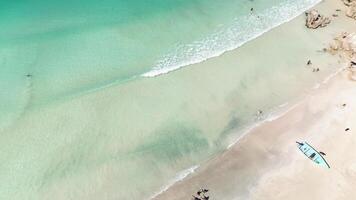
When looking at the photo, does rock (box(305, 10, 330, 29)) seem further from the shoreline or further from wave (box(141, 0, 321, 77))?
the shoreline

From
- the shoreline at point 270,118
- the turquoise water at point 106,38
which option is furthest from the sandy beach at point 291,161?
the turquoise water at point 106,38

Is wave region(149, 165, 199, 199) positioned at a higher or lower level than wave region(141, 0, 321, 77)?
lower

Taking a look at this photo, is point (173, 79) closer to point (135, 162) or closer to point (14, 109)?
point (135, 162)

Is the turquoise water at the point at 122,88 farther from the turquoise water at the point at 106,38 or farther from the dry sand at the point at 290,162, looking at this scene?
the dry sand at the point at 290,162

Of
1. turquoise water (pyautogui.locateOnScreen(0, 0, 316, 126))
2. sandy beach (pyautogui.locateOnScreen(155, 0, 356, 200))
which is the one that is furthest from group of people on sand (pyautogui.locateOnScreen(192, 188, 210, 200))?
turquoise water (pyautogui.locateOnScreen(0, 0, 316, 126))

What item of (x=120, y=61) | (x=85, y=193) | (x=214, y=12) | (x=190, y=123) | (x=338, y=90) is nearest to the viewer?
(x=85, y=193)

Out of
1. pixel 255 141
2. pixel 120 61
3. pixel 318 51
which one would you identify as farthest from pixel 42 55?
pixel 318 51

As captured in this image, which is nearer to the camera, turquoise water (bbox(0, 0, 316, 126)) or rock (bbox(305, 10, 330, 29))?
turquoise water (bbox(0, 0, 316, 126))
